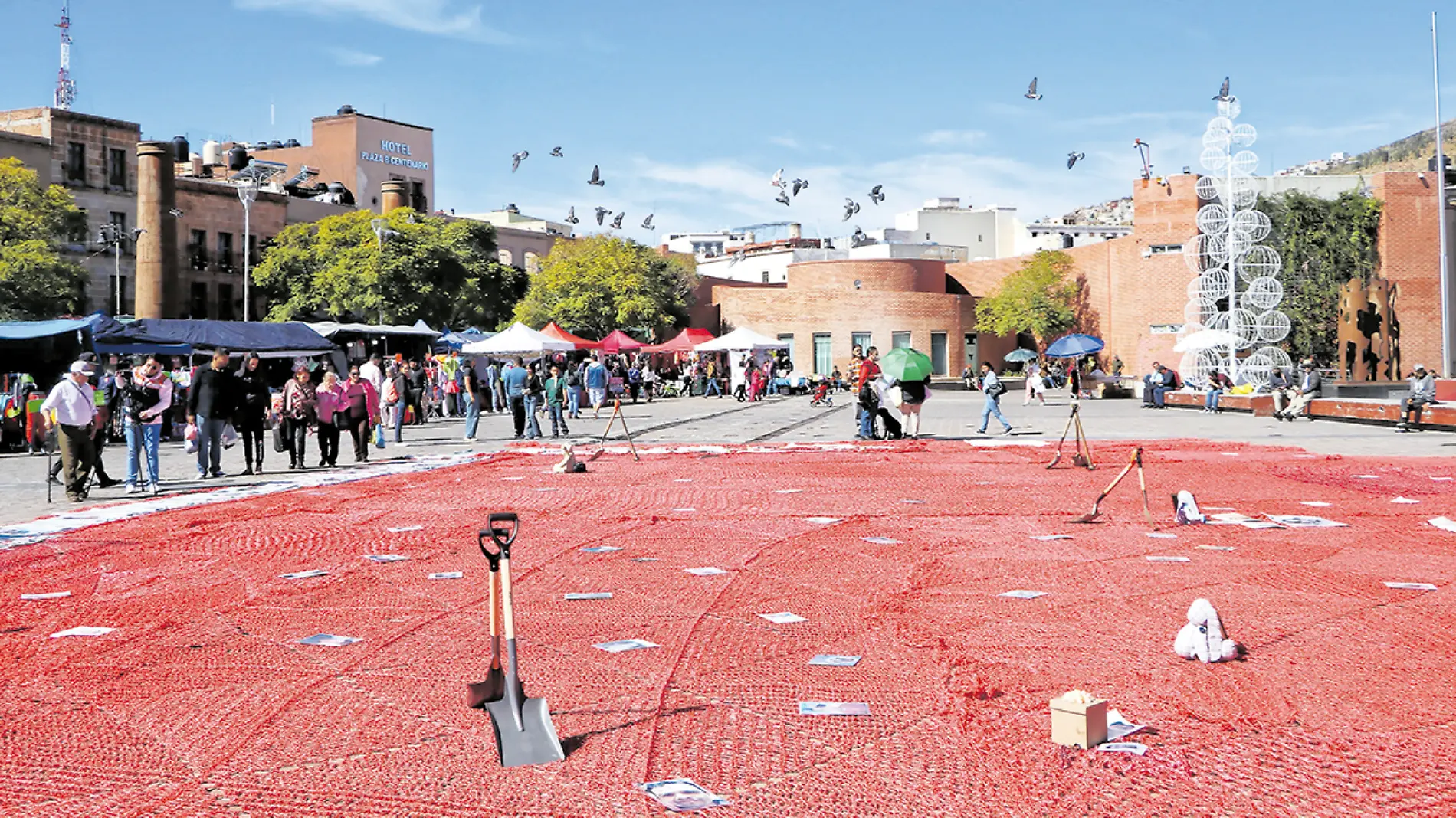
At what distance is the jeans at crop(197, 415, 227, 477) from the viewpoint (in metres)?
16.8

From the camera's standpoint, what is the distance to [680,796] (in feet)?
15.0

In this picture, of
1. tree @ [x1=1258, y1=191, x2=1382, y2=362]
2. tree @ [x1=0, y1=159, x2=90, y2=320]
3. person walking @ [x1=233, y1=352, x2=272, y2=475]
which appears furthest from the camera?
tree @ [x1=1258, y1=191, x2=1382, y2=362]

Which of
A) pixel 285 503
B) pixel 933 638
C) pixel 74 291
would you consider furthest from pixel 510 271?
pixel 933 638

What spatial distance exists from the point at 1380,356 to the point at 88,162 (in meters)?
53.1

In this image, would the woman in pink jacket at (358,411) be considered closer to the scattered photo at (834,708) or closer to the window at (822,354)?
the scattered photo at (834,708)

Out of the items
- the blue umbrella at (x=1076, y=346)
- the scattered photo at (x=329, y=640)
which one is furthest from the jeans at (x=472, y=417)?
the blue umbrella at (x=1076, y=346)

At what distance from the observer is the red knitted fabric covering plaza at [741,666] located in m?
4.68

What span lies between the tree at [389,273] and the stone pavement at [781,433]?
2024 cm

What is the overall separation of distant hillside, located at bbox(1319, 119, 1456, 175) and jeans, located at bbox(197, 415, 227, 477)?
145 meters

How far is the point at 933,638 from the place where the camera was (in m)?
7.05

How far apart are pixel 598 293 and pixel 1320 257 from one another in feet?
108

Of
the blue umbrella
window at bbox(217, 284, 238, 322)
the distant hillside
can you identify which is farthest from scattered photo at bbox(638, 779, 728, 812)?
the distant hillside

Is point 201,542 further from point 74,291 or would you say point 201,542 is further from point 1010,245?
point 1010,245

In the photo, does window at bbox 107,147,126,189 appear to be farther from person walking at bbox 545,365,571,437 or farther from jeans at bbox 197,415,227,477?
jeans at bbox 197,415,227,477
